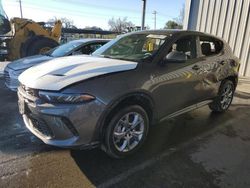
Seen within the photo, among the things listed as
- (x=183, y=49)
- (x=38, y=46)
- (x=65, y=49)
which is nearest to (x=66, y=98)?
(x=183, y=49)

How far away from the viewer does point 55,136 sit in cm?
268

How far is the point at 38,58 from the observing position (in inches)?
232

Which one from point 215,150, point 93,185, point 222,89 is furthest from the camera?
point 222,89

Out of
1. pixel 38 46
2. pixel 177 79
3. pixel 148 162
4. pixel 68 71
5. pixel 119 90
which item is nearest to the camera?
pixel 119 90

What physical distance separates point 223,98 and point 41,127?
12.0 ft

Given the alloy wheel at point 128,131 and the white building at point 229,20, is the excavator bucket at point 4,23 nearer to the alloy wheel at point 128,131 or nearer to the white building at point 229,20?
the white building at point 229,20

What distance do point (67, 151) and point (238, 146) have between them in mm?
2508

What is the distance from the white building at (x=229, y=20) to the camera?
8.50 meters

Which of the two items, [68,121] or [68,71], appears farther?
[68,71]

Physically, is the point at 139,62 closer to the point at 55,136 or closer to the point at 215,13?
the point at 55,136

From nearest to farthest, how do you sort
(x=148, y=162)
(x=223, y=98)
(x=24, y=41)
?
(x=148, y=162)
(x=223, y=98)
(x=24, y=41)

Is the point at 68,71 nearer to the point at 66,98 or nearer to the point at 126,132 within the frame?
the point at 66,98

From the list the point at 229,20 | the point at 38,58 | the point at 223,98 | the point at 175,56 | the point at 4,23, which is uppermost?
the point at 229,20

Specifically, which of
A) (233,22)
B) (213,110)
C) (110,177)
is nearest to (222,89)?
(213,110)
